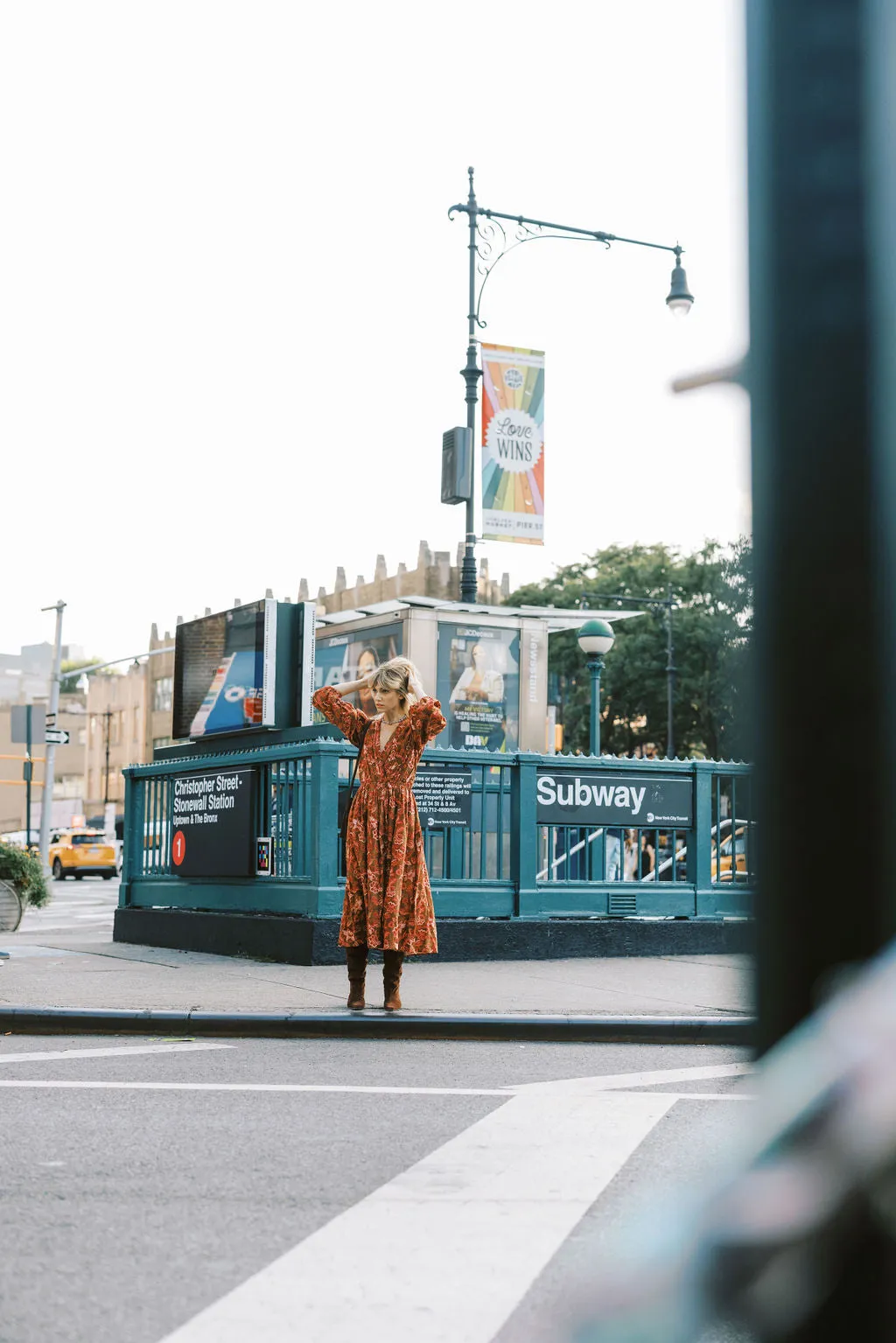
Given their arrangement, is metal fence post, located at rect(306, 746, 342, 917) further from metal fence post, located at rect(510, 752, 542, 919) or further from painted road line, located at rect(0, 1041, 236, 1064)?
painted road line, located at rect(0, 1041, 236, 1064)

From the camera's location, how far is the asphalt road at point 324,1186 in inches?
123

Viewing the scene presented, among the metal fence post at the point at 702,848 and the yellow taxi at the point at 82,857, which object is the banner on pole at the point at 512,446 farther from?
the yellow taxi at the point at 82,857

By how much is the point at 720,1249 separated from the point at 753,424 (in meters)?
0.48

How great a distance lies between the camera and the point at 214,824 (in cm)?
1365

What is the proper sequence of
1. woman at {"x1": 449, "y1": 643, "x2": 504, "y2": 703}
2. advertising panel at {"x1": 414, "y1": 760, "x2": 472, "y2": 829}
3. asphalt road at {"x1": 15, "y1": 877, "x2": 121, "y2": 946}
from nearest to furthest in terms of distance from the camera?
1. advertising panel at {"x1": 414, "y1": 760, "x2": 472, "y2": 829}
2. woman at {"x1": 449, "y1": 643, "x2": 504, "y2": 703}
3. asphalt road at {"x1": 15, "y1": 877, "x2": 121, "y2": 946}

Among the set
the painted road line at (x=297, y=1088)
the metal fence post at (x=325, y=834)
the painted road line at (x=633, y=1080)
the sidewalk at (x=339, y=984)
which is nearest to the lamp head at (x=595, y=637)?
the sidewalk at (x=339, y=984)

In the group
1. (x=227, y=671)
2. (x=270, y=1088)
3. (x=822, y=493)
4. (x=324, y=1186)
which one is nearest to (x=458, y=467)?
(x=227, y=671)

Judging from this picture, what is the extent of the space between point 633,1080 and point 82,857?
45.4 m

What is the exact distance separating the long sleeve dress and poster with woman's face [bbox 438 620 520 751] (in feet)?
27.7

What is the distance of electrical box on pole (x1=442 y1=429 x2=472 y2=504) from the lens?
60.5 feet

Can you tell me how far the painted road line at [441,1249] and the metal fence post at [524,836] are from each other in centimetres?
767

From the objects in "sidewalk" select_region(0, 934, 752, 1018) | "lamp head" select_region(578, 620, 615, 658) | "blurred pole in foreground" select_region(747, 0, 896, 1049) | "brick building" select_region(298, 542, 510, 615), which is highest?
"brick building" select_region(298, 542, 510, 615)

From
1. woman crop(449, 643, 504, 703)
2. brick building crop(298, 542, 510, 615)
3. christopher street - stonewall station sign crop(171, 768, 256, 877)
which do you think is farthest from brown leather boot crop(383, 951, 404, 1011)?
brick building crop(298, 542, 510, 615)

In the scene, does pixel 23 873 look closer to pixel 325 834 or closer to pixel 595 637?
pixel 325 834
